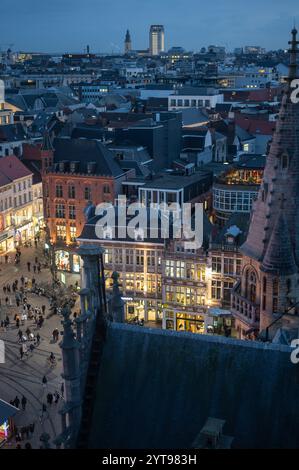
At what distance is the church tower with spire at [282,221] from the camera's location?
35281 mm

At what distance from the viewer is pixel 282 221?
117 ft

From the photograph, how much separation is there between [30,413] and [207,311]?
20389 millimetres

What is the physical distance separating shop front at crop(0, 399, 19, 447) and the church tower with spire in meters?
19.4

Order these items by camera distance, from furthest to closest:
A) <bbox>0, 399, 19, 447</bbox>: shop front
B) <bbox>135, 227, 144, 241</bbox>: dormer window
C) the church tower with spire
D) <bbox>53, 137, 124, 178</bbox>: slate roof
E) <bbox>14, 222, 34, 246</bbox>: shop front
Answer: <bbox>14, 222, 34, 246</bbox>: shop front < <bbox>53, 137, 124, 178</bbox>: slate roof < <bbox>135, 227, 144, 241</bbox>: dormer window < <bbox>0, 399, 19, 447</bbox>: shop front < the church tower with spire

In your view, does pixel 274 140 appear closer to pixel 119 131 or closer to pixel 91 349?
pixel 91 349

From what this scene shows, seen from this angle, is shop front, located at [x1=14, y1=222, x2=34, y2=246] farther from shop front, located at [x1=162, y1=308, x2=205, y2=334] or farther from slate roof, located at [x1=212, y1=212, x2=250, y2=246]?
slate roof, located at [x1=212, y1=212, x2=250, y2=246]

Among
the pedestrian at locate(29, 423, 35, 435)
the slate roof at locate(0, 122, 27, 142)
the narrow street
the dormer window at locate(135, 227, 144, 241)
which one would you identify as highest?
the slate roof at locate(0, 122, 27, 142)

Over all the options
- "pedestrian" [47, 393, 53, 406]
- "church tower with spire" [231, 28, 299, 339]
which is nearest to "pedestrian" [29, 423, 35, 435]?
"pedestrian" [47, 393, 53, 406]

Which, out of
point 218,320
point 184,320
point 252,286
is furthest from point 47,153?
point 252,286

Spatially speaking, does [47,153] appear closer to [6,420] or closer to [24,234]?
[24,234]

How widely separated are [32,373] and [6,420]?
39.4 ft

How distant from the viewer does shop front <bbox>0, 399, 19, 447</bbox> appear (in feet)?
154

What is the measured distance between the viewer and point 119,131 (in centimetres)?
10800
